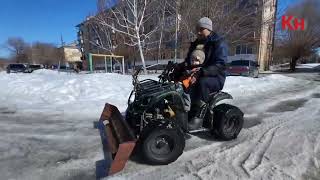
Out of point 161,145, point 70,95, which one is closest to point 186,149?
point 161,145

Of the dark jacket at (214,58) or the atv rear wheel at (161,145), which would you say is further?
the dark jacket at (214,58)

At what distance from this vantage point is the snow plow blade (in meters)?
3.47

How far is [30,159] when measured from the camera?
4.16m

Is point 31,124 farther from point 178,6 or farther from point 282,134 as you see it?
point 178,6

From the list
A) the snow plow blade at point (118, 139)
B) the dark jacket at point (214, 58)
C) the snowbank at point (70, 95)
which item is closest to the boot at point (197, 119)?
the dark jacket at point (214, 58)

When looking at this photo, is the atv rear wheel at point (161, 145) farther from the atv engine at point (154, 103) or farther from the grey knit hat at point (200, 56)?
the grey knit hat at point (200, 56)

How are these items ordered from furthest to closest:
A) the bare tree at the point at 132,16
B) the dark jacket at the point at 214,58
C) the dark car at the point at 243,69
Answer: the dark car at the point at 243,69, the bare tree at the point at 132,16, the dark jacket at the point at 214,58

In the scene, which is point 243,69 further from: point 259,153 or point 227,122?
point 259,153

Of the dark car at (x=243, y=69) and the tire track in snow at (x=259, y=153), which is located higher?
the dark car at (x=243, y=69)

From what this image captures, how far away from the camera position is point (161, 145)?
398 centimetres

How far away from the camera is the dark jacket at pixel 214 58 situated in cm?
442

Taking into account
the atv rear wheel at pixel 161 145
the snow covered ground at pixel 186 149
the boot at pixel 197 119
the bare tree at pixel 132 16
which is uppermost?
the bare tree at pixel 132 16

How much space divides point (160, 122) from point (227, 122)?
1.40 meters

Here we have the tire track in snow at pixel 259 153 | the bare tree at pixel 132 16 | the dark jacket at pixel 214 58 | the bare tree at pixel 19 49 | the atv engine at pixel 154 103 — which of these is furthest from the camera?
the bare tree at pixel 19 49
